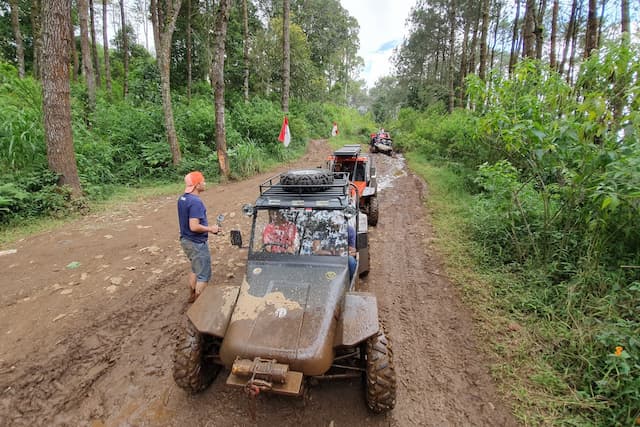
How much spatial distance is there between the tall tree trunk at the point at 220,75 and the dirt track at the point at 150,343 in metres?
5.37

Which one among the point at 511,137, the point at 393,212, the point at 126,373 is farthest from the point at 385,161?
the point at 126,373

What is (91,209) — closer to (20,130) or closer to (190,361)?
(20,130)

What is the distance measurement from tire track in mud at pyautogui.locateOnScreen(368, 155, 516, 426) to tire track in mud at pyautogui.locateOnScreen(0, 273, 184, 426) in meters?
2.83

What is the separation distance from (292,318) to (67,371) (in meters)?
2.45

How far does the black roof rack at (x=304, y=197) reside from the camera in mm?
3566

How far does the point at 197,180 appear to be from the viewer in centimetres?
386

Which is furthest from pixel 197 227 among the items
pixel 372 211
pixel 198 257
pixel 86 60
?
pixel 86 60

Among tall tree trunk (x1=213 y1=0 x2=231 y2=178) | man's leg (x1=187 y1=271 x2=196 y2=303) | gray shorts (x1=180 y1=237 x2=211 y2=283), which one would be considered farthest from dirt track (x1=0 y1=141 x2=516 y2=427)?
tall tree trunk (x1=213 y1=0 x2=231 y2=178)

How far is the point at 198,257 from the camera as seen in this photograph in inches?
158

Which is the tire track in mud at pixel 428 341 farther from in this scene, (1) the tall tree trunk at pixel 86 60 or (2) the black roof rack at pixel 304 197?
(1) the tall tree trunk at pixel 86 60

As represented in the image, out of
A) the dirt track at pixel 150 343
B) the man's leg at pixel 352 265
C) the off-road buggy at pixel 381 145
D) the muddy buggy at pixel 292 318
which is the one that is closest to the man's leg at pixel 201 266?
the dirt track at pixel 150 343

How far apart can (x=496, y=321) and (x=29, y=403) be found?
4.99 meters

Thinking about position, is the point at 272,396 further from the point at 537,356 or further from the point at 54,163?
the point at 54,163

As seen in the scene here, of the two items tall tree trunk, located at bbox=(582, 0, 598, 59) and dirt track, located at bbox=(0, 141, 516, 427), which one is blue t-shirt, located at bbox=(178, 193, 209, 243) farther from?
tall tree trunk, located at bbox=(582, 0, 598, 59)
